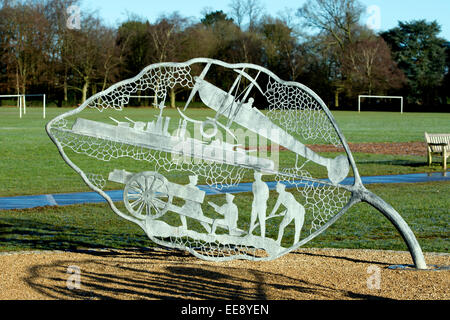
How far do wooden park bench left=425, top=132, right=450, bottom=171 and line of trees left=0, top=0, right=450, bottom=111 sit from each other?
54175mm

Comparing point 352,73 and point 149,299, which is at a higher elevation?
point 352,73

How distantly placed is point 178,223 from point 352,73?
68.6 meters

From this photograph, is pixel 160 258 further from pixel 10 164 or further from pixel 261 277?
pixel 10 164

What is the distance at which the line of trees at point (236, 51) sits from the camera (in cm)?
7431

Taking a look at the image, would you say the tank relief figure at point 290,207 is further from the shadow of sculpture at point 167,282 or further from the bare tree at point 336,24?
the bare tree at point 336,24

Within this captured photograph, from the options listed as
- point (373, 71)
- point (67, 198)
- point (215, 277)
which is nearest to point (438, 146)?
point (67, 198)

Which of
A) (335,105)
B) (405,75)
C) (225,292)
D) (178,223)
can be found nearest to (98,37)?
(335,105)

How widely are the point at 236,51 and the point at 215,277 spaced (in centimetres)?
7596

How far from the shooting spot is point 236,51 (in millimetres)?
80938

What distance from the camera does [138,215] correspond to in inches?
275

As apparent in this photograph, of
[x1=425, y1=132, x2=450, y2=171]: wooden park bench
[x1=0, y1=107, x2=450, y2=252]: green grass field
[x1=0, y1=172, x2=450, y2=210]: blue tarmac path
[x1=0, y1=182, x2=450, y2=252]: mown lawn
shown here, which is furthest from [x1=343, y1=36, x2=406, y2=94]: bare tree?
[x1=0, y1=182, x2=450, y2=252]: mown lawn

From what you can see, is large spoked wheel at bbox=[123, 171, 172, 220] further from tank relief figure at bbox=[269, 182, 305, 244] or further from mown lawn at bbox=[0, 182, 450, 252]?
mown lawn at bbox=[0, 182, 450, 252]

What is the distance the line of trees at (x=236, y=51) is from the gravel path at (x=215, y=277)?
6523cm

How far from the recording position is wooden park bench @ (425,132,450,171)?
1881cm
